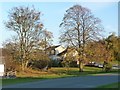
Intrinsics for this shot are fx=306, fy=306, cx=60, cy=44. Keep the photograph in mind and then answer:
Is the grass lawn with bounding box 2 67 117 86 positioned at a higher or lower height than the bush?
lower

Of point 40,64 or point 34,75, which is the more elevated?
point 40,64

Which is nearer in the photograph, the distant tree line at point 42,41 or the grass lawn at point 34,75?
the grass lawn at point 34,75

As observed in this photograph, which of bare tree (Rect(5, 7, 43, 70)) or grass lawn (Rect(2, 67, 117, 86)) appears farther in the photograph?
bare tree (Rect(5, 7, 43, 70))

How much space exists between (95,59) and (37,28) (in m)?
11.5

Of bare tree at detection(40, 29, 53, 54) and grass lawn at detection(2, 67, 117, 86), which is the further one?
bare tree at detection(40, 29, 53, 54)

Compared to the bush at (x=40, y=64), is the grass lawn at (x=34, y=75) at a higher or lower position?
lower

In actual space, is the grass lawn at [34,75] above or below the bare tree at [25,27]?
below

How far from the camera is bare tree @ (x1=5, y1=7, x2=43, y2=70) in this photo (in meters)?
45.3

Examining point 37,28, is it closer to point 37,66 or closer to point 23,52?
point 23,52

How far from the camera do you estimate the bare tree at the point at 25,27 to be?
45.3 meters

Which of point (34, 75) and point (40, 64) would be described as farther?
point (40, 64)

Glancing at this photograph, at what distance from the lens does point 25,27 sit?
45656 millimetres

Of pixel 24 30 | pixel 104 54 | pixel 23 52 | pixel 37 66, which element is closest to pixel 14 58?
pixel 23 52

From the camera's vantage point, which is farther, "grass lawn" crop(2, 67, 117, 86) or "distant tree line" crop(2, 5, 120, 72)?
"distant tree line" crop(2, 5, 120, 72)
